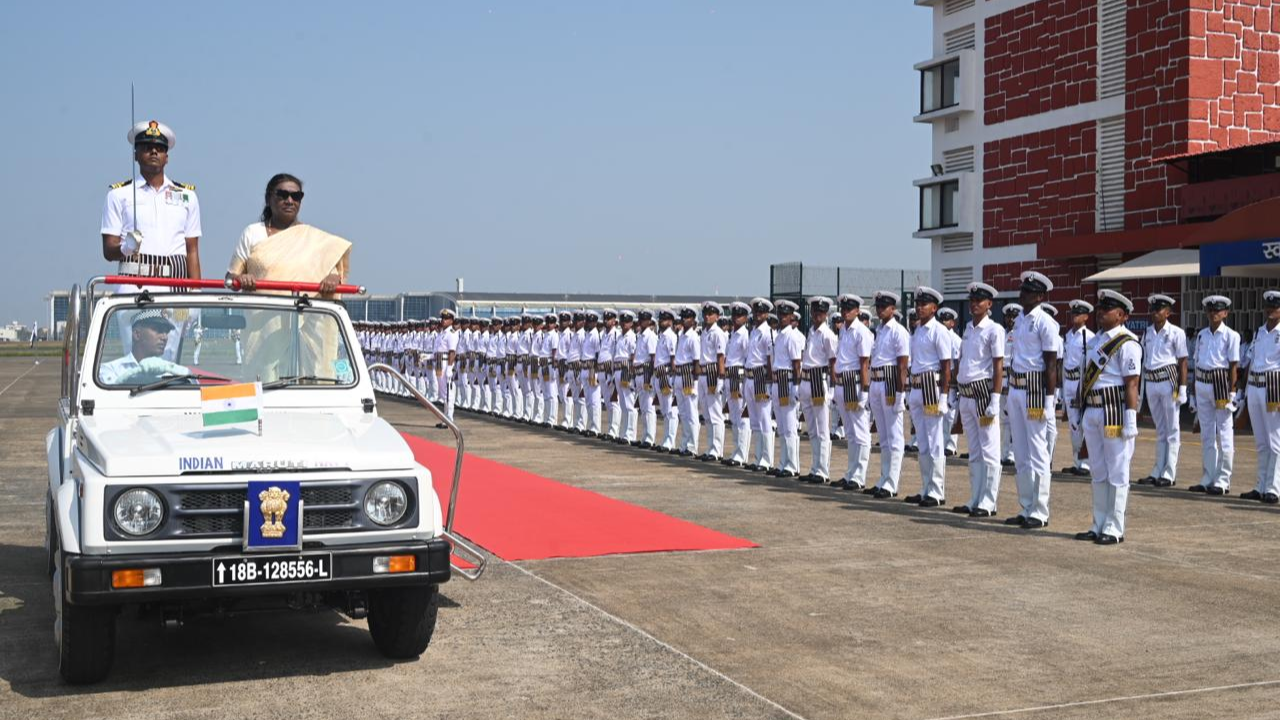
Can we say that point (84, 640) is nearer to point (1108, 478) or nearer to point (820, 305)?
point (1108, 478)

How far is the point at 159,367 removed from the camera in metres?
6.91

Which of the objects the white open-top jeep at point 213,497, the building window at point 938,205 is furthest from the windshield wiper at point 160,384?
the building window at point 938,205

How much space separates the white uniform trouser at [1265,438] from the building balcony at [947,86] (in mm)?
21556

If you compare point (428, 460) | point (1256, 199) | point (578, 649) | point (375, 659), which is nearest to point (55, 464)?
point (375, 659)

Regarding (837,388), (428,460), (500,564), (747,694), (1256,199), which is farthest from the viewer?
(1256,199)

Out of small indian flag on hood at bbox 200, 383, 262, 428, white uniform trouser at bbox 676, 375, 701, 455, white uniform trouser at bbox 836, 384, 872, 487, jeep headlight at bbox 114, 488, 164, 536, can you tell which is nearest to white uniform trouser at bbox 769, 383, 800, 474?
white uniform trouser at bbox 836, 384, 872, 487

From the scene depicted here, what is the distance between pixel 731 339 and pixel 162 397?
12.3 meters

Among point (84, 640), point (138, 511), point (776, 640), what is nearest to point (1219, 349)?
point (776, 640)

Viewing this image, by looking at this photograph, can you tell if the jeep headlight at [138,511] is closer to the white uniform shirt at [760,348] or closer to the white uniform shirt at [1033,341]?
the white uniform shirt at [1033,341]

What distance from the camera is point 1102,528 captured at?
34.6 ft

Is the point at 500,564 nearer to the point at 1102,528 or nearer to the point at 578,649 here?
the point at 578,649

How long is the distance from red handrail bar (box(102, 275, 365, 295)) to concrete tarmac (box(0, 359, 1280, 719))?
73.9 inches

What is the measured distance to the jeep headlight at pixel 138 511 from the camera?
18.4ft

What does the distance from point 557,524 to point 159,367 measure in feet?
16.0
